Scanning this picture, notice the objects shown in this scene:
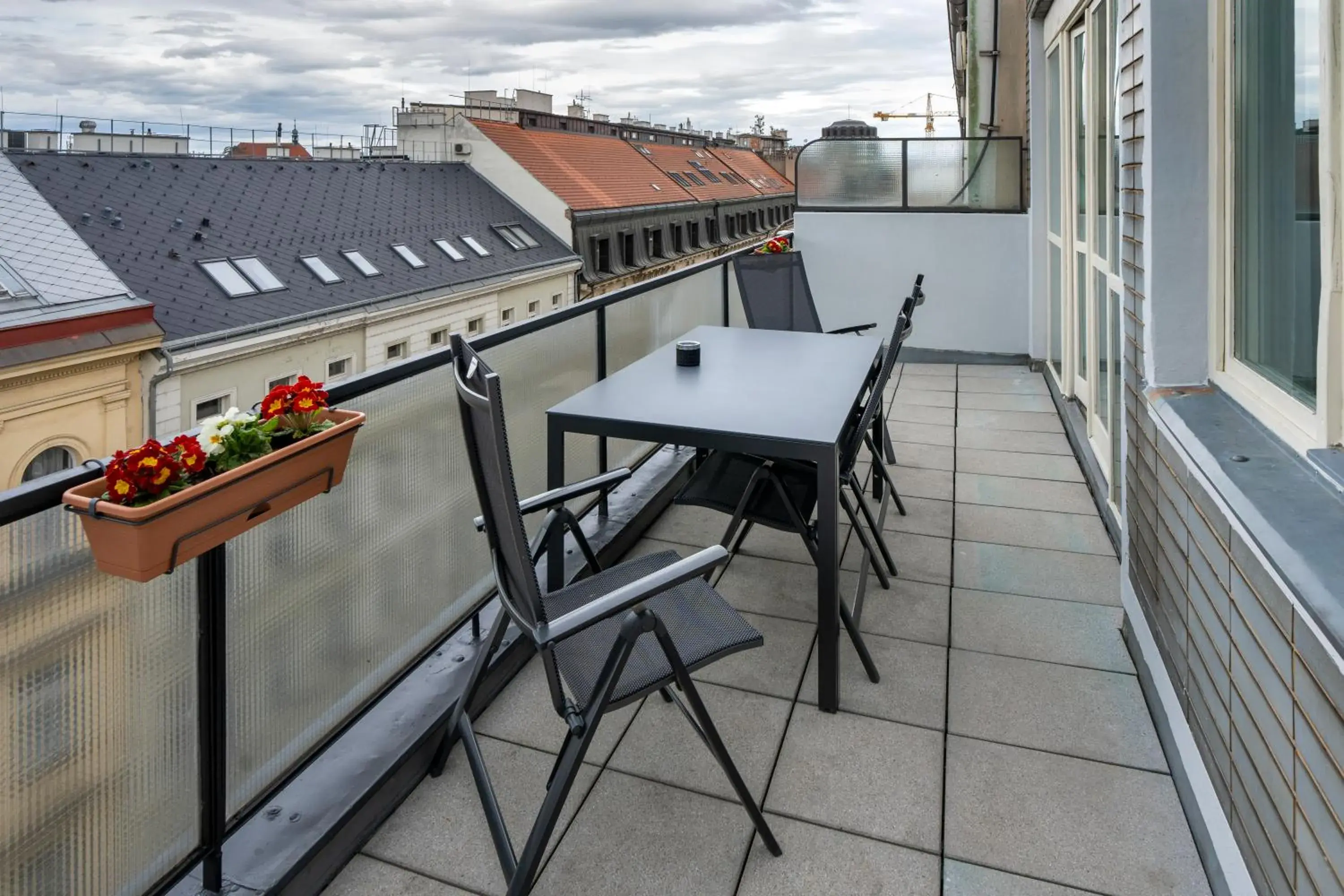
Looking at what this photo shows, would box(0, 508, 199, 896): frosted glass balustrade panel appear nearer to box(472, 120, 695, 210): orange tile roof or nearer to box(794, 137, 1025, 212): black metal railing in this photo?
box(794, 137, 1025, 212): black metal railing

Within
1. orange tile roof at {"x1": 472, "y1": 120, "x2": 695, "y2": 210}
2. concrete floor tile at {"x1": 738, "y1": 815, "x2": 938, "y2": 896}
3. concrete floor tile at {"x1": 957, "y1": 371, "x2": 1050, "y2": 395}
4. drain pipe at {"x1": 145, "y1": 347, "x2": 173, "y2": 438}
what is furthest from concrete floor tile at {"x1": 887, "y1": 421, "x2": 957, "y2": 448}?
orange tile roof at {"x1": 472, "y1": 120, "x2": 695, "y2": 210}

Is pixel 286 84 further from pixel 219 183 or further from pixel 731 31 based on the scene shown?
pixel 219 183

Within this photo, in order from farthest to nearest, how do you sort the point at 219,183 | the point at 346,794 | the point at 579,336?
the point at 219,183 < the point at 579,336 < the point at 346,794

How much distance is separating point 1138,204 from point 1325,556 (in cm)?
154

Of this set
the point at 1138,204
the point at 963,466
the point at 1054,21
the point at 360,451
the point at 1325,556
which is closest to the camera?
the point at 1325,556

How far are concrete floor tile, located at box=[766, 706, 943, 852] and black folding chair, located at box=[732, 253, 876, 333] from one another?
3.12m

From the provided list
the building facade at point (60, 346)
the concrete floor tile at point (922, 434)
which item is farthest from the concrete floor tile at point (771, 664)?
the building facade at point (60, 346)

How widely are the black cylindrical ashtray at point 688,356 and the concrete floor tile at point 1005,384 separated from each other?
3.44 meters

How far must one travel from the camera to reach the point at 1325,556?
1.21m

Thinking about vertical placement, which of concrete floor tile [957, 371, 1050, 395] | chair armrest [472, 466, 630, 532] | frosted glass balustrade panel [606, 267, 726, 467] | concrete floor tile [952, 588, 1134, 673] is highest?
frosted glass balustrade panel [606, 267, 726, 467]

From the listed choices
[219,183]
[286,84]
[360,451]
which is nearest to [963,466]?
[360,451]

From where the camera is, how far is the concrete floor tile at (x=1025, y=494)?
3.88 metres

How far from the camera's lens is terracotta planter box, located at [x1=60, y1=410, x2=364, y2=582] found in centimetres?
126

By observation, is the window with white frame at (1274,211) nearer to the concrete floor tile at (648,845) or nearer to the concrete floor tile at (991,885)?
the concrete floor tile at (991,885)
